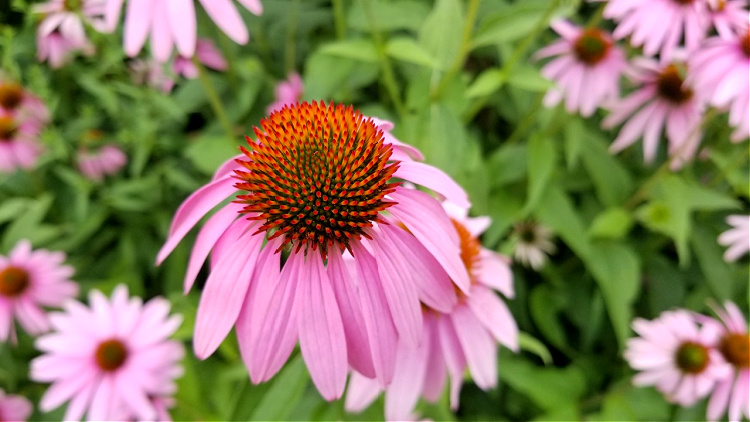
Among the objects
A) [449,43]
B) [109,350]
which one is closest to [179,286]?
[109,350]

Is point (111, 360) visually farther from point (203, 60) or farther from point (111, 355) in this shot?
Result: point (203, 60)

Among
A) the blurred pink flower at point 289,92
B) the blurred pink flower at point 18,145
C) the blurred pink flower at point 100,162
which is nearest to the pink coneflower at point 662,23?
the blurred pink flower at point 289,92

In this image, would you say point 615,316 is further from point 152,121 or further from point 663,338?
point 152,121

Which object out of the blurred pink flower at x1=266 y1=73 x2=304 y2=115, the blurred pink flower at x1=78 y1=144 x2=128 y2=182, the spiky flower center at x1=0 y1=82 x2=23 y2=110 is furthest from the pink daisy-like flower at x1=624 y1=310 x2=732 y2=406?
the spiky flower center at x1=0 y1=82 x2=23 y2=110

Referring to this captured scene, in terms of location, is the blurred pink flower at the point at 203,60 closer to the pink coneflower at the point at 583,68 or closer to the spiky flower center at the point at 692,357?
the pink coneflower at the point at 583,68

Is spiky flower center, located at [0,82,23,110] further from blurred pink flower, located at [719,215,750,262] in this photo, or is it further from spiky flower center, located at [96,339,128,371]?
blurred pink flower, located at [719,215,750,262]

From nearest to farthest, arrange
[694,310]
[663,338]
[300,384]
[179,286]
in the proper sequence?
[300,384] < [663,338] < [179,286] < [694,310]

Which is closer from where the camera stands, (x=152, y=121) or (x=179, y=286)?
(x=152, y=121)
